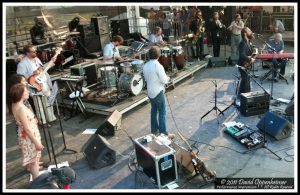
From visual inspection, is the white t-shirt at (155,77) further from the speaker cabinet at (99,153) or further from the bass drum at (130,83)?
the bass drum at (130,83)

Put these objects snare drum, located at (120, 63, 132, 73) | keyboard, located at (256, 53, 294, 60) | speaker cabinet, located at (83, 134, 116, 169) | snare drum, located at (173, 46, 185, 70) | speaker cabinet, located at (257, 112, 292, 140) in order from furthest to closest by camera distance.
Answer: snare drum, located at (173, 46, 185, 70)
keyboard, located at (256, 53, 294, 60)
snare drum, located at (120, 63, 132, 73)
speaker cabinet, located at (257, 112, 292, 140)
speaker cabinet, located at (83, 134, 116, 169)

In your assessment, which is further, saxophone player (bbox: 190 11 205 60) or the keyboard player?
saxophone player (bbox: 190 11 205 60)

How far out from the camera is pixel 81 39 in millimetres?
13430

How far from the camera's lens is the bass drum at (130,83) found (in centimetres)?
803

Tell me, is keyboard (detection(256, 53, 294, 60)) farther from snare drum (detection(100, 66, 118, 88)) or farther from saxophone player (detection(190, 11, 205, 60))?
snare drum (detection(100, 66, 118, 88))

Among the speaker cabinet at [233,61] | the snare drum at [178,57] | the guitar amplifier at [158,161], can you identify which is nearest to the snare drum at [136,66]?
the snare drum at [178,57]

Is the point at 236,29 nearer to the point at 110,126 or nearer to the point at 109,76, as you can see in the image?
the point at 109,76

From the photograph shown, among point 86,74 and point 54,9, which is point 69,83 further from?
point 54,9

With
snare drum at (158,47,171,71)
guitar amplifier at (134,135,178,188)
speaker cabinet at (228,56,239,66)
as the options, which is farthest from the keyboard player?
guitar amplifier at (134,135,178,188)

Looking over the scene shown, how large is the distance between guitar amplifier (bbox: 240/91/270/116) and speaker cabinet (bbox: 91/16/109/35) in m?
7.92

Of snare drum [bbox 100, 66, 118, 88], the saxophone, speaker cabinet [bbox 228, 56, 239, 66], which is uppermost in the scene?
the saxophone

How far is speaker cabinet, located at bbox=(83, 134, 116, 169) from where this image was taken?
561 cm

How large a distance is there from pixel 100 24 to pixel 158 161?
9769 mm

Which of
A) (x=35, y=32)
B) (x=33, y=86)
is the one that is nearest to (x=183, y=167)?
(x=33, y=86)
